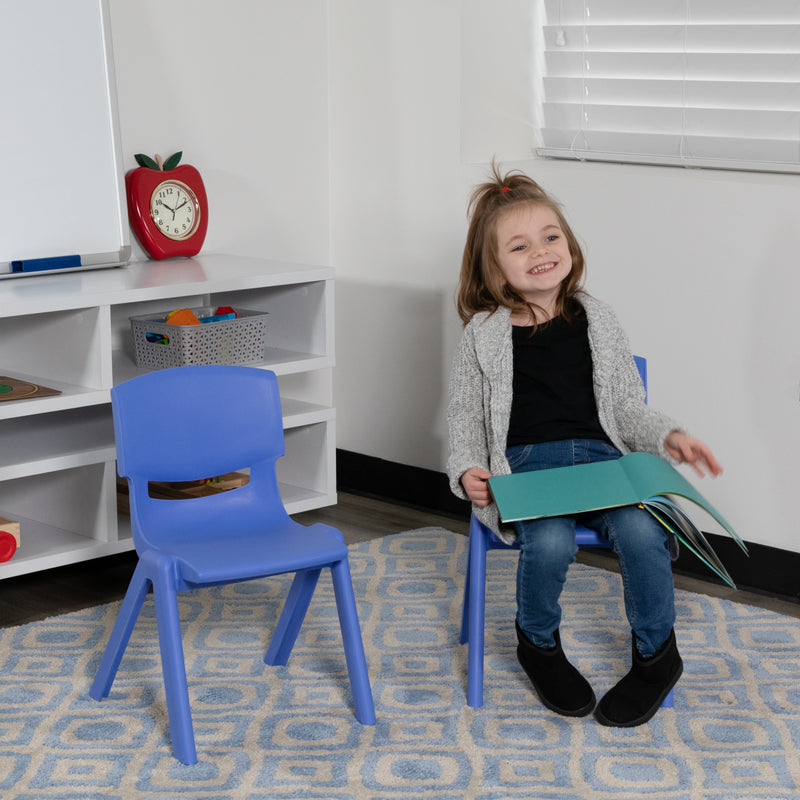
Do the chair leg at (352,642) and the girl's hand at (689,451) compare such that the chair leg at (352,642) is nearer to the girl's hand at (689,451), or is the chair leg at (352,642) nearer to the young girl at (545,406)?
the young girl at (545,406)

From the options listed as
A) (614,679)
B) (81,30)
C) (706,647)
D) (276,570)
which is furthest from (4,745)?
(81,30)

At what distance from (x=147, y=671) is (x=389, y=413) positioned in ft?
3.78

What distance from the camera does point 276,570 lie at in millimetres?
1575

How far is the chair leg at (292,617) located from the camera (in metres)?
1.81

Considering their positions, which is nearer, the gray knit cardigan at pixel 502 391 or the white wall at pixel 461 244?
the gray knit cardigan at pixel 502 391

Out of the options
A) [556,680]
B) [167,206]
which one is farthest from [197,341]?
[556,680]

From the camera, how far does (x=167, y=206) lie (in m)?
2.48

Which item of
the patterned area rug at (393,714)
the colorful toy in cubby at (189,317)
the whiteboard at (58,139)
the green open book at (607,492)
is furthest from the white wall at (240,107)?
the green open book at (607,492)

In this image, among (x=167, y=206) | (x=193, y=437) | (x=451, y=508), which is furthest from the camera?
(x=451, y=508)

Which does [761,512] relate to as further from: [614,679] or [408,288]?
[408,288]

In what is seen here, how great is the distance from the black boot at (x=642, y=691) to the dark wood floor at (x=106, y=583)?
1.78ft

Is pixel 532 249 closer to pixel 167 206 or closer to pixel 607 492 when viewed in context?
pixel 607 492

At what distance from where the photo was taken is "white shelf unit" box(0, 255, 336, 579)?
2076 mm

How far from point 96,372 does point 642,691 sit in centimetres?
111
